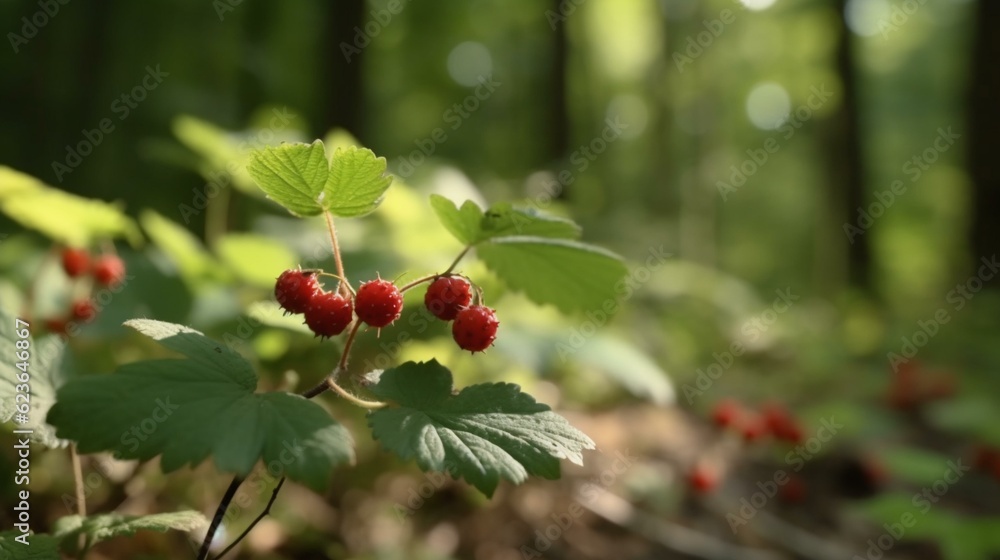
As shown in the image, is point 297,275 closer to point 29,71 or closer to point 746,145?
point 29,71

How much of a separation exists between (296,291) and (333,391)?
6.4 inches

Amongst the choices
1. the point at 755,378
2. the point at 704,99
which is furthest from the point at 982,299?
the point at 704,99

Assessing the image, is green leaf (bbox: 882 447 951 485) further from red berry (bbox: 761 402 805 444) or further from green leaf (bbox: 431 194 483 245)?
green leaf (bbox: 431 194 483 245)

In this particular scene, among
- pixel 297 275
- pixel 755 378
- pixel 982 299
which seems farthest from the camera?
pixel 982 299

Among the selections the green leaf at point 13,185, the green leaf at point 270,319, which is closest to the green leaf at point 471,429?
the green leaf at point 270,319

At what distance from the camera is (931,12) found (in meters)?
15.3

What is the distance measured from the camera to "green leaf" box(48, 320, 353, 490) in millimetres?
796

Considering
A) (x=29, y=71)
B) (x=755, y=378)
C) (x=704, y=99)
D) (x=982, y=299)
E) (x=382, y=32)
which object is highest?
(x=704, y=99)

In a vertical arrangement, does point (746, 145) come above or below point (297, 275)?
above

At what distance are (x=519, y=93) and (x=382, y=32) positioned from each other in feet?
22.1

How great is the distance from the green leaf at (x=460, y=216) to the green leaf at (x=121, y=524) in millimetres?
614

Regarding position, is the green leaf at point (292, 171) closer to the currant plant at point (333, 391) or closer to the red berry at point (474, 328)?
the currant plant at point (333, 391)

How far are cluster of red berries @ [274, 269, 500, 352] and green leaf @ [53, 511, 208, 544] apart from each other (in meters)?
0.34

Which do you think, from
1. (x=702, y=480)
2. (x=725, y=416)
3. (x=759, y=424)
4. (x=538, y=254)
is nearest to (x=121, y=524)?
(x=538, y=254)
